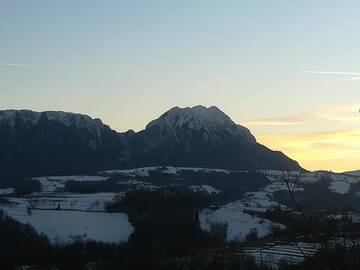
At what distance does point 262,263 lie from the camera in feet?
405

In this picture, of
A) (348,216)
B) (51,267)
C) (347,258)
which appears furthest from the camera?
(51,267)

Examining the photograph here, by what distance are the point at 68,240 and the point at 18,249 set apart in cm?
2466

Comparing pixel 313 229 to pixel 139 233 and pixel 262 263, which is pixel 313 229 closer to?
pixel 262 263

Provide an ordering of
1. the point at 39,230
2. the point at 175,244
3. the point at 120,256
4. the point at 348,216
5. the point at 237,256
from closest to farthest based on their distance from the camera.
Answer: the point at 348,216 → the point at 237,256 → the point at 120,256 → the point at 175,244 → the point at 39,230

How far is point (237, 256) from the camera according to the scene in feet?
449

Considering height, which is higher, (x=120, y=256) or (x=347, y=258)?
(x=347, y=258)

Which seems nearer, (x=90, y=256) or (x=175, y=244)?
(x=90, y=256)

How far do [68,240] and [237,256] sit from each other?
72.2 metres

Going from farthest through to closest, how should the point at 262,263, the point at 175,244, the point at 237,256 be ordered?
the point at 175,244 < the point at 237,256 < the point at 262,263

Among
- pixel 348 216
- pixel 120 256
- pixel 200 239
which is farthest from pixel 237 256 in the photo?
pixel 348 216

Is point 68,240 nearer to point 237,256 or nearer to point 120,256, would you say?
point 120,256

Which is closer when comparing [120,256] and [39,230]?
[120,256]

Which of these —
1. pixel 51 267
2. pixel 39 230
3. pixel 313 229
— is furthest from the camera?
pixel 39 230

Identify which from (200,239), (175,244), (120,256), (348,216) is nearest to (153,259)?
(120,256)
